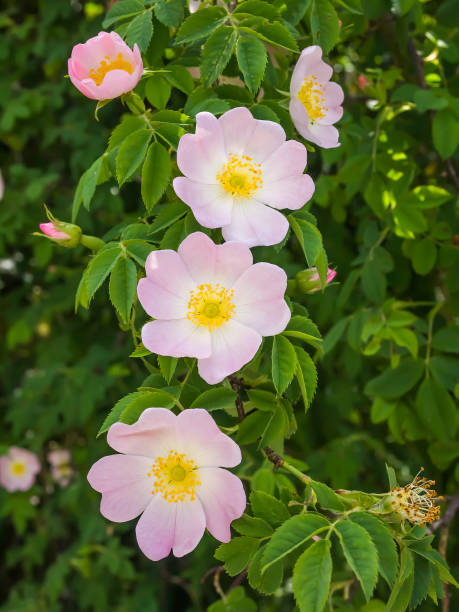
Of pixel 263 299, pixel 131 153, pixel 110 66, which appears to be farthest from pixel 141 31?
pixel 263 299

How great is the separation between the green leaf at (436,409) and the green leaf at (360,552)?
1.68 feet

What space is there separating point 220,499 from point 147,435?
104mm

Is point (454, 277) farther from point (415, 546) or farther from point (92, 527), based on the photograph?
point (92, 527)

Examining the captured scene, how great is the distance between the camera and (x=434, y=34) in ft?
4.53

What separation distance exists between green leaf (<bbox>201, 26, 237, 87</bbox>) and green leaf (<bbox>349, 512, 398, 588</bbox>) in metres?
0.55

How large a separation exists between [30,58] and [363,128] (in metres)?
1.20

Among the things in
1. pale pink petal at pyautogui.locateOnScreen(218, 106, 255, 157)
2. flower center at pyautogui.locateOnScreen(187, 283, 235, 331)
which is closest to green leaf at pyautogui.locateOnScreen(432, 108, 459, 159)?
pale pink petal at pyautogui.locateOnScreen(218, 106, 255, 157)

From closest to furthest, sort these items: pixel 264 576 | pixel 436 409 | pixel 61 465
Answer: pixel 264 576 → pixel 436 409 → pixel 61 465

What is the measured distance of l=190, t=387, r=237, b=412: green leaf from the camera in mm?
812

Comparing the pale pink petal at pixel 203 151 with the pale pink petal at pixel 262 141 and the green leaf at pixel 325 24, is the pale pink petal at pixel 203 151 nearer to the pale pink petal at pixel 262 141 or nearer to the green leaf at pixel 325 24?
the pale pink petal at pixel 262 141

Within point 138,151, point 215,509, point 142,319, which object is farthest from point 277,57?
point 215,509

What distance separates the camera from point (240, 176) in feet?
2.91

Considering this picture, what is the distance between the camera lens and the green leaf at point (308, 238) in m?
0.86

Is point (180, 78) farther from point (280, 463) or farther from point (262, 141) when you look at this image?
point (280, 463)
